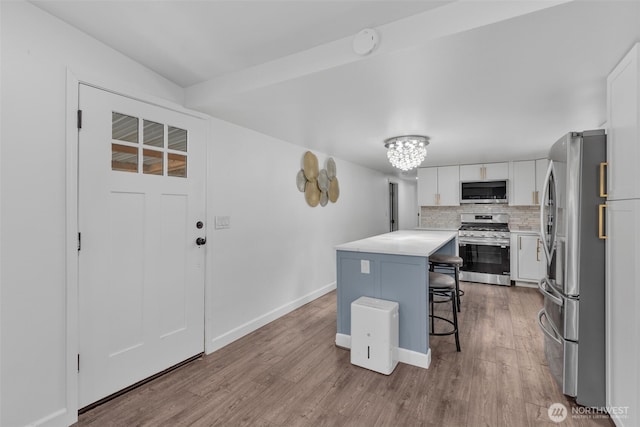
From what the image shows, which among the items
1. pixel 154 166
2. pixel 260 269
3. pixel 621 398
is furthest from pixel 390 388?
pixel 154 166

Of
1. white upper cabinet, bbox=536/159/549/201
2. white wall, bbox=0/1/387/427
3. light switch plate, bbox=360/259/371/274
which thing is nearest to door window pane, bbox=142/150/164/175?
white wall, bbox=0/1/387/427

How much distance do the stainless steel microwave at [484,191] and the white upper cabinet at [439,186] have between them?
12 centimetres

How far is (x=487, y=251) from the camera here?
493 cm

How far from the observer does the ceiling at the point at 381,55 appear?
4.77 feet

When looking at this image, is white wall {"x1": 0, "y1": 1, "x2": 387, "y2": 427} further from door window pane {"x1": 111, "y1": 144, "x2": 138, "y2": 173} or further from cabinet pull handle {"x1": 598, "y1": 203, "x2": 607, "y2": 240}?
cabinet pull handle {"x1": 598, "y1": 203, "x2": 607, "y2": 240}

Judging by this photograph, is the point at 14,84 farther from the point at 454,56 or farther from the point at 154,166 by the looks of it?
the point at 454,56

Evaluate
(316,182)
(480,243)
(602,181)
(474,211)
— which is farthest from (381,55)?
(474,211)

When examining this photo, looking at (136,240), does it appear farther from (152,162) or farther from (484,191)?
(484,191)

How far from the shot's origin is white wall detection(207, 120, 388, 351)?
9.06ft

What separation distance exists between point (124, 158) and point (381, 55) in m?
1.82

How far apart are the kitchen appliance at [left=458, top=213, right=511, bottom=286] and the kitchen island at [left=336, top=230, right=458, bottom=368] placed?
261 cm

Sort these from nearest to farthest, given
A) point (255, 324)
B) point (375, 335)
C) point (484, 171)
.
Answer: point (375, 335), point (255, 324), point (484, 171)

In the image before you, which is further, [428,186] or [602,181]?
[428,186]

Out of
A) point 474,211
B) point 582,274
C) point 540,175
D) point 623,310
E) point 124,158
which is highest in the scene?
point 540,175
